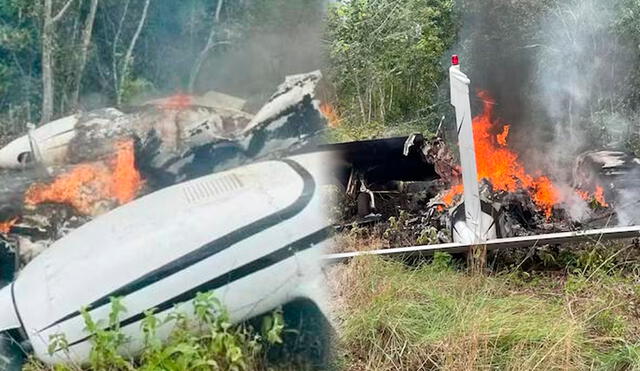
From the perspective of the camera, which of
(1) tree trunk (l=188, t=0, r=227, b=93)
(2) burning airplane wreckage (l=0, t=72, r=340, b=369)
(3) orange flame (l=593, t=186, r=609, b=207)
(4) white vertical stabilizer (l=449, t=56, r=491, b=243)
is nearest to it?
(2) burning airplane wreckage (l=0, t=72, r=340, b=369)

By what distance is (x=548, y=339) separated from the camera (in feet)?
9.02

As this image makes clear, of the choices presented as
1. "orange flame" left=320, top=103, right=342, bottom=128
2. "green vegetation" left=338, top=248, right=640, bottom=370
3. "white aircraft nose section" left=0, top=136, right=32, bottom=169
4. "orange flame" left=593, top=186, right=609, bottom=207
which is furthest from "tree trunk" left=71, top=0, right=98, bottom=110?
"orange flame" left=593, top=186, right=609, bottom=207

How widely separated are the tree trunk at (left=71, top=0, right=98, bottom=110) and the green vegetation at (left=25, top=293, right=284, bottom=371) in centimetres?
45

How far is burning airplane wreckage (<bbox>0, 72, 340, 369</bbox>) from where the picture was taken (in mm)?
1656

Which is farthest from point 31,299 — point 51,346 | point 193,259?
point 193,259

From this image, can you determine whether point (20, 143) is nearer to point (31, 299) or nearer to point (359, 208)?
point (31, 299)

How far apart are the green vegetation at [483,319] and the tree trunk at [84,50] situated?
1344mm

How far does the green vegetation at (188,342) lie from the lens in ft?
5.47

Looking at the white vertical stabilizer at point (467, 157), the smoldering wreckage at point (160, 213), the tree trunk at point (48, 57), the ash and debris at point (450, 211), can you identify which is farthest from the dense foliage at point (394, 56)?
the tree trunk at point (48, 57)

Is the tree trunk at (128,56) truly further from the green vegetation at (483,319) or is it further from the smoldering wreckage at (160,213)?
the green vegetation at (483,319)

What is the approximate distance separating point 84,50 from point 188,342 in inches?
26.0

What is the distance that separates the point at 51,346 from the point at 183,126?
529 millimetres

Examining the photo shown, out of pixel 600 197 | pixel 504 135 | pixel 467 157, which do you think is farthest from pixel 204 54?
pixel 600 197

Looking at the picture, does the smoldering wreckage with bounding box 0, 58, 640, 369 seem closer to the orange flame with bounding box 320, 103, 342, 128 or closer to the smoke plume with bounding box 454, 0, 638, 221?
the orange flame with bounding box 320, 103, 342, 128
